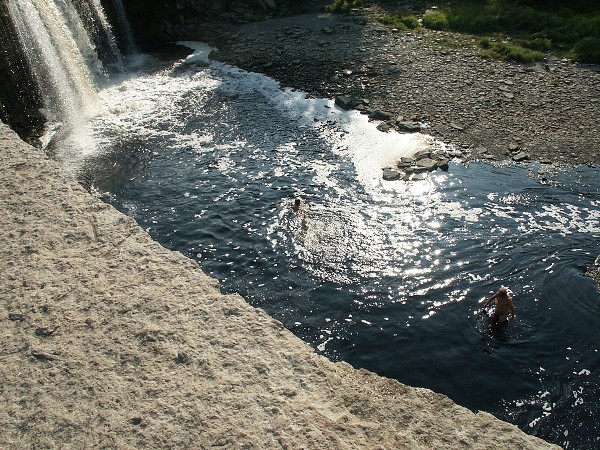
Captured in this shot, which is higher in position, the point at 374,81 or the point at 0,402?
the point at 0,402

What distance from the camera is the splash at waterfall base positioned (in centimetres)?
410

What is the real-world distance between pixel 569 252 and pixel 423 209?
3405mm

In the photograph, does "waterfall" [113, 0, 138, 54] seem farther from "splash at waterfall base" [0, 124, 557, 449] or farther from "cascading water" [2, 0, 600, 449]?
"splash at waterfall base" [0, 124, 557, 449]

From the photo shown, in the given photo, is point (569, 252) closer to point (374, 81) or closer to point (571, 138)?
point (571, 138)

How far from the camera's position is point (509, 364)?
26.7ft

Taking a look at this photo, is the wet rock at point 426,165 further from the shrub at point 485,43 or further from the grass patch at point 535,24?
the shrub at point 485,43

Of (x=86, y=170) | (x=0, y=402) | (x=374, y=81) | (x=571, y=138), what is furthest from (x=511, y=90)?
(x=0, y=402)

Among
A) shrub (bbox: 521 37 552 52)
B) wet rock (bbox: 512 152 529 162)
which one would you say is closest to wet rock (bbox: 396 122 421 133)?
wet rock (bbox: 512 152 529 162)

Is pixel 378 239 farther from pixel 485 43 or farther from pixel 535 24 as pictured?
pixel 535 24

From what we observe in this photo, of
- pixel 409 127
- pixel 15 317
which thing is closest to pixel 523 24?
pixel 409 127

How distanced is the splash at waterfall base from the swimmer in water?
3.75 metres

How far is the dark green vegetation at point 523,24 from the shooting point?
20.5 metres

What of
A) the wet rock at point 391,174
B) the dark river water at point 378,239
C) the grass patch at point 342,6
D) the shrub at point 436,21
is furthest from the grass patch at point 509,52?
the wet rock at point 391,174

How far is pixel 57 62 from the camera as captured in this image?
1752cm
